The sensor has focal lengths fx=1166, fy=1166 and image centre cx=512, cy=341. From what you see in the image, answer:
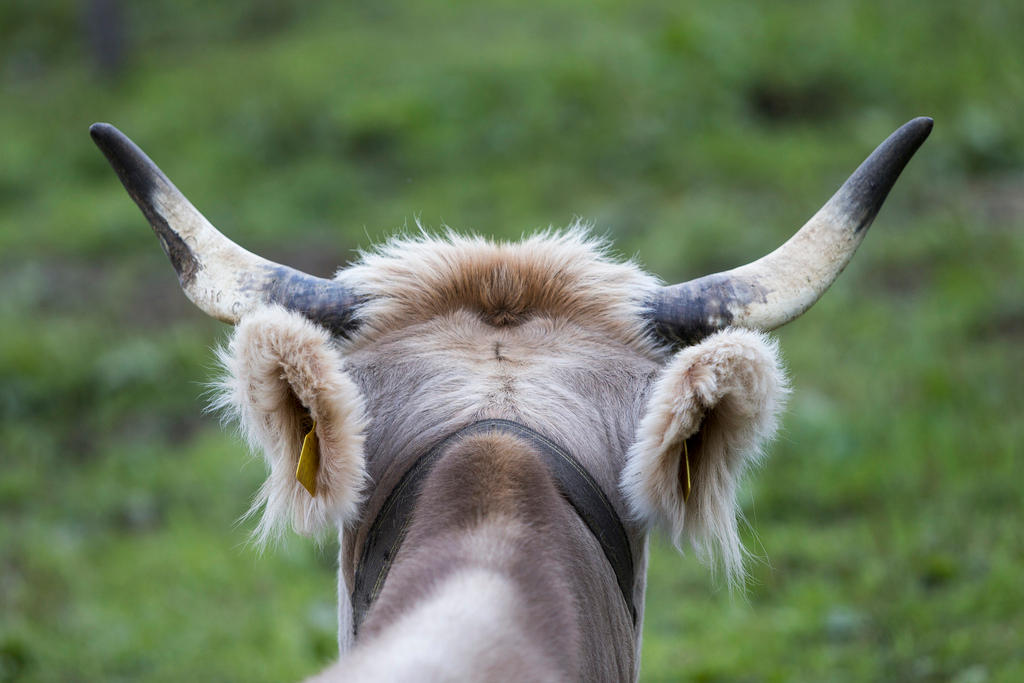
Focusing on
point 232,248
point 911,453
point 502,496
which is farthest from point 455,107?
point 502,496

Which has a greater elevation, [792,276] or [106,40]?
[106,40]

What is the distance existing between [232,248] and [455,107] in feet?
28.6

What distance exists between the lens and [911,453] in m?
6.51

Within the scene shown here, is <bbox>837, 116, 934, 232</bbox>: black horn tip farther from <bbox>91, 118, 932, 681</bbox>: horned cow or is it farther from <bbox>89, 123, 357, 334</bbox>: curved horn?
Answer: <bbox>89, 123, 357, 334</bbox>: curved horn

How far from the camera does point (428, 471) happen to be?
248cm

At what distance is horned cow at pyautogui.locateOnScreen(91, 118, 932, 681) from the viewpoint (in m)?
2.25

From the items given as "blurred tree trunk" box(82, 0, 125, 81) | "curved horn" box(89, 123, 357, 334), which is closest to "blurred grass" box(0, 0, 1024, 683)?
"blurred tree trunk" box(82, 0, 125, 81)

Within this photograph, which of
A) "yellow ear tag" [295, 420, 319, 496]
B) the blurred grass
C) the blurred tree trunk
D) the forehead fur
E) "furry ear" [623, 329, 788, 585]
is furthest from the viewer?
the blurred tree trunk

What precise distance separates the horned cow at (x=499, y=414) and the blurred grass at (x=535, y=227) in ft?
5.04

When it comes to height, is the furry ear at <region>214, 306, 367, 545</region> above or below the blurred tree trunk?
below

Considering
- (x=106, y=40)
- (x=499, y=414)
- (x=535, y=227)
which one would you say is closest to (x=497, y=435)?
(x=499, y=414)

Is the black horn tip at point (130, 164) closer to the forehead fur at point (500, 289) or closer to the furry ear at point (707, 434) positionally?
the forehead fur at point (500, 289)

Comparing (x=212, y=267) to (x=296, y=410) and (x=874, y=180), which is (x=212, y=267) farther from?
(x=874, y=180)

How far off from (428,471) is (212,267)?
0.90m
